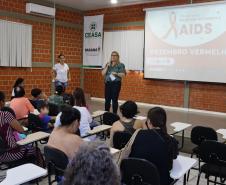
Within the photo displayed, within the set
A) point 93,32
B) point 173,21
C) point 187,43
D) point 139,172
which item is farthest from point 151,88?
point 139,172

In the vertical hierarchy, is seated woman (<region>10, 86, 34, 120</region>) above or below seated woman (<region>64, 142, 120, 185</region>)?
below

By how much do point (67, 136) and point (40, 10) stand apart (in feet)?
21.5

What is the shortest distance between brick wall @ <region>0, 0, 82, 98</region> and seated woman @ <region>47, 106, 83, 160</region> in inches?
216

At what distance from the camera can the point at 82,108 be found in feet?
11.8

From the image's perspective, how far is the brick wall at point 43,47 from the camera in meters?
7.61

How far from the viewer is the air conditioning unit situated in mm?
7875

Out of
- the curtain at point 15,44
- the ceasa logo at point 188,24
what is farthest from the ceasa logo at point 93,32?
the curtain at point 15,44

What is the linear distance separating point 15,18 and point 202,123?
5.57m

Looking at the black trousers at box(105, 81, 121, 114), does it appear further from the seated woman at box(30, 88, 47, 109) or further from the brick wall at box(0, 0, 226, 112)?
the brick wall at box(0, 0, 226, 112)

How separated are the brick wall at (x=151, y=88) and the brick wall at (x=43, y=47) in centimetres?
69

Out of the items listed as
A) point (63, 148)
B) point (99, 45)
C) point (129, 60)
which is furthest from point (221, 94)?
point (63, 148)

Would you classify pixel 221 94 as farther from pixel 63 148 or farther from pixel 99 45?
pixel 63 148

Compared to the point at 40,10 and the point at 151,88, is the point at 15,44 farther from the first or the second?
the point at 151,88

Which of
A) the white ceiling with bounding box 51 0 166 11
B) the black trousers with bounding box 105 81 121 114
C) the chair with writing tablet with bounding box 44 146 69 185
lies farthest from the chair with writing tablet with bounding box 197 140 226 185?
the white ceiling with bounding box 51 0 166 11
